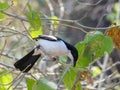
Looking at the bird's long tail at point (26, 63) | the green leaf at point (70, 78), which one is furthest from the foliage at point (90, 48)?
the bird's long tail at point (26, 63)

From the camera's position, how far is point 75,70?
1161 millimetres

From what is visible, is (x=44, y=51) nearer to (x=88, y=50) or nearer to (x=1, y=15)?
(x=88, y=50)

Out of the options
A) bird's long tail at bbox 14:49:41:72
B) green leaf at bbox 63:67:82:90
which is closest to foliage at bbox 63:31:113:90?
green leaf at bbox 63:67:82:90

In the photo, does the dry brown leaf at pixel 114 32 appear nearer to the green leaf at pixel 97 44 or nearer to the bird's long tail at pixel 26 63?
the green leaf at pixel 97 44

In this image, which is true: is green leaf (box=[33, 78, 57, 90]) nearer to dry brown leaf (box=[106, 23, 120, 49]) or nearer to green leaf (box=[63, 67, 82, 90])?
green leaf (box=[63, 67, 82, 90])

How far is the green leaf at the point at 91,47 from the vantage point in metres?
1.15

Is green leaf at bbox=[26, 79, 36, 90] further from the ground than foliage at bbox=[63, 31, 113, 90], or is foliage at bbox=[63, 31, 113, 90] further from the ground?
foliage at bbox=[63, 31, 113, 90]

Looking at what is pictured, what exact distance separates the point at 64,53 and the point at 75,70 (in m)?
0.06

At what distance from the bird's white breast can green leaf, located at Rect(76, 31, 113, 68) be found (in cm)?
4

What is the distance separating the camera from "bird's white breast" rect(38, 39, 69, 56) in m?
1.17

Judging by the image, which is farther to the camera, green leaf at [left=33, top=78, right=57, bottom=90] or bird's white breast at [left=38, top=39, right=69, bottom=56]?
bird's white breast at [left=38, top=39, right=69, bottom=56]

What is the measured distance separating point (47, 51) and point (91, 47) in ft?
0.41

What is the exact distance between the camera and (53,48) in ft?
3.87

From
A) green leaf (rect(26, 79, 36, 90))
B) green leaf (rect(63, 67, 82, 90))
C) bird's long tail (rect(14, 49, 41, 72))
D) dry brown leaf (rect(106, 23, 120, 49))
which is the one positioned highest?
dry brown leaf (rect(106, 23, 120, 49))
